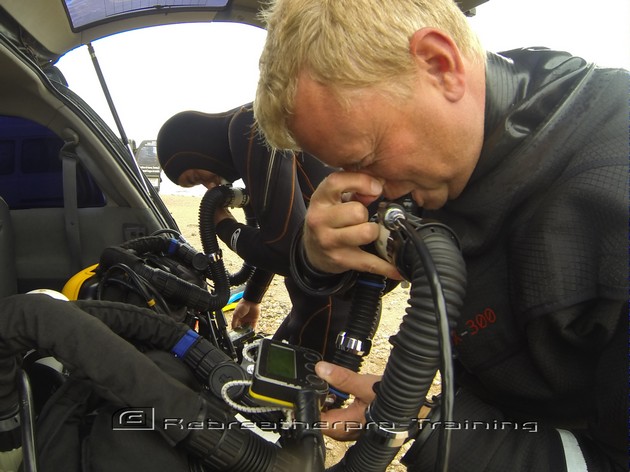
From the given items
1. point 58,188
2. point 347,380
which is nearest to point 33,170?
point 58,188

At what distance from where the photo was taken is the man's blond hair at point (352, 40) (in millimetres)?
739

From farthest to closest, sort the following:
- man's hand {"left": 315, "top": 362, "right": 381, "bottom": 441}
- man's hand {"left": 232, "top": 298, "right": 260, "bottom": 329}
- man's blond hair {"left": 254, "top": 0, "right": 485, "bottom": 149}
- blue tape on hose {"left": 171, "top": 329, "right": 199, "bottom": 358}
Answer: man's hand {"left": 232, "top": 298, "right": 260, "bottom": 329} → blue tape on hose {"left": 171, "top": 329, "right": 199, "bottom": 358} → man's hand {"left": 315, "top": 362, "right": 381, "bottom": 441} → man's blond hair {"left": 254, "top": 0, "right": 485, "bottom": 149}

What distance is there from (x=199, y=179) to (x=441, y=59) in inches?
61.2

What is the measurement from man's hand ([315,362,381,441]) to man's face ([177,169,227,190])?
1390 mm

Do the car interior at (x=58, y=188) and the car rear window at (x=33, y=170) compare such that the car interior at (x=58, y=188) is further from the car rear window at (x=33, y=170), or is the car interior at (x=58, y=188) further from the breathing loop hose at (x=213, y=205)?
the breathing loop hose at (x=213, y=205)

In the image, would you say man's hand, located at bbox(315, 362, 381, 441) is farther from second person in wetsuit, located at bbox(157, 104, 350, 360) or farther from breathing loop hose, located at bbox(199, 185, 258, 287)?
breathing loop hose, located at bbox(199, 185, 258, 287)

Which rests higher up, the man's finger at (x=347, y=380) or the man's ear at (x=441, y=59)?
the man's ear at (x=441, y=59)

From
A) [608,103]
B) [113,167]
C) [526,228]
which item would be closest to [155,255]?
[113,167]

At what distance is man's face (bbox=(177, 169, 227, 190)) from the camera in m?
2.04

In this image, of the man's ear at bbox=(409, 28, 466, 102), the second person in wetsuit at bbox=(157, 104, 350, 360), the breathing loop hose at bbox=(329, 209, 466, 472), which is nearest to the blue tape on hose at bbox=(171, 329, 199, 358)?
the breathing loop hose at bbox=(329, 209, 466, 472)

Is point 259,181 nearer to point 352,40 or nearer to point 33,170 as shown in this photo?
point 352,40

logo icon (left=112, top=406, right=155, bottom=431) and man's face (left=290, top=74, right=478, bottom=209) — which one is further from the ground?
man's face (left=290, top=74, right=478, bottom=209)

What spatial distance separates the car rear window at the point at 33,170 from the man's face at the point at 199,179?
503mm

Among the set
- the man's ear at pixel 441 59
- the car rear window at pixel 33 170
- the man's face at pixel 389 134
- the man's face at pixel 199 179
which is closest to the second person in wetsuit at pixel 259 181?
the man's face at pixel 199 179
